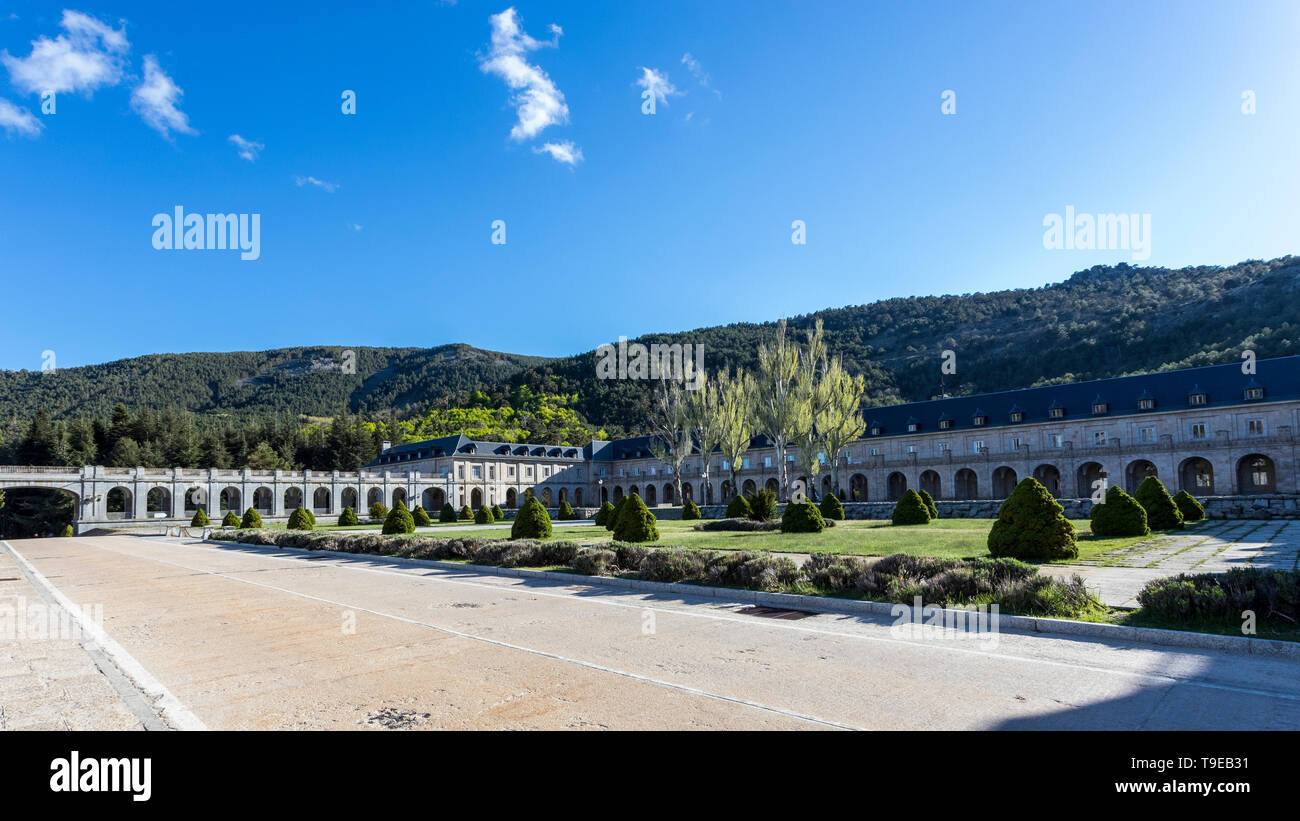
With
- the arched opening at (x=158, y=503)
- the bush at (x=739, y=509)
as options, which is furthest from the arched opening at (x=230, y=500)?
the bush at (x=739, y=509)

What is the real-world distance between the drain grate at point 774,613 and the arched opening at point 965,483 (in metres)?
55.8

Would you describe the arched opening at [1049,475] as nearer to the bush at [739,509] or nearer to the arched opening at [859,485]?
the arched opening at [859,485]

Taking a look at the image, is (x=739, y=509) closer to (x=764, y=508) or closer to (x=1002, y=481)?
(x=764, y=508)

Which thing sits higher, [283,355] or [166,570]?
[283,355]

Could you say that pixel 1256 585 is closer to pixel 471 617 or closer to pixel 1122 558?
pixel 1122 558

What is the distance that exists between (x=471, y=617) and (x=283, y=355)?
216 meters

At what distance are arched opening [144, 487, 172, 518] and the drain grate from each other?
71805 millimetres

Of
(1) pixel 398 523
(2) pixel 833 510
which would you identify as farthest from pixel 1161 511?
(1) pixel 398 523

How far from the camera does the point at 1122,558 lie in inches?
597

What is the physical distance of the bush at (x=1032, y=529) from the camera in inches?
609

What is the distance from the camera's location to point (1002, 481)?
58.4 metres

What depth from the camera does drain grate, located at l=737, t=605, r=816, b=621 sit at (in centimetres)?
984
